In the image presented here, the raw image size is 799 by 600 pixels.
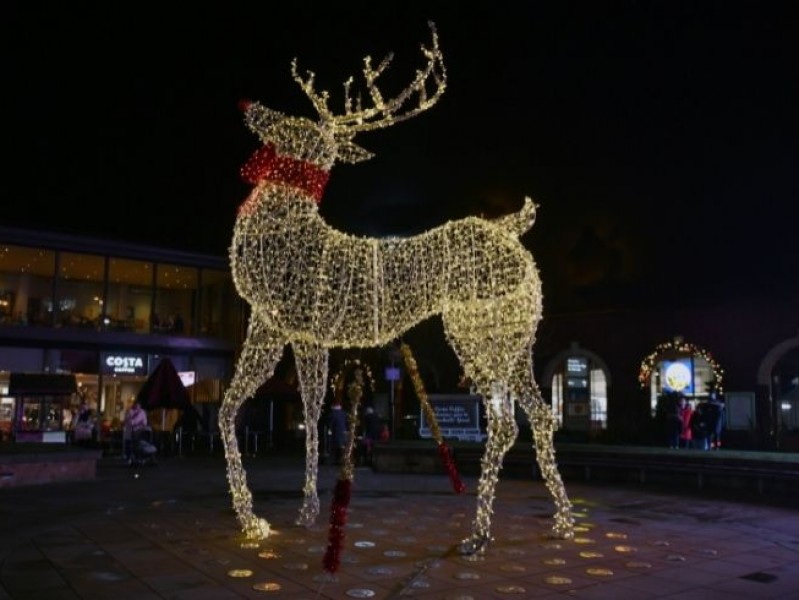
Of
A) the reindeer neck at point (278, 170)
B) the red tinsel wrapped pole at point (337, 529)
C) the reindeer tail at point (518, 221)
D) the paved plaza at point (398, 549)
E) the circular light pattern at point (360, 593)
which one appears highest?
the reindeer neck at point (278, 170)

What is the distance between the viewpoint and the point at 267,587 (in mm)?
5773

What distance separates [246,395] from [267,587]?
7.86 ft

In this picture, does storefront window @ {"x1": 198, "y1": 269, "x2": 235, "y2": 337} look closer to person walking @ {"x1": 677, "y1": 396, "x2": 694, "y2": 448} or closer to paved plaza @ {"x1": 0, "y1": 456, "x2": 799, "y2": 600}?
paved plaza @ {"x1": 0, "y1": 456, "x2": 799, "y2": 600}

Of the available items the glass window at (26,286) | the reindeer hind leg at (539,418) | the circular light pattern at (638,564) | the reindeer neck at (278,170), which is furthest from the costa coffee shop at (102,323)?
the circular light pattern at (638,564)

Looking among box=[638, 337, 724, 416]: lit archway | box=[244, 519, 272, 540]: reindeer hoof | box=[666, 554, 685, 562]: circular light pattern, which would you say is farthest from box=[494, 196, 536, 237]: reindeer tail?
box=[638, 337, 724, 416]: lit archway

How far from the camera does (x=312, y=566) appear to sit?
6.48 m

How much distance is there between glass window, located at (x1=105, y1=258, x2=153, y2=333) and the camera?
26766mm

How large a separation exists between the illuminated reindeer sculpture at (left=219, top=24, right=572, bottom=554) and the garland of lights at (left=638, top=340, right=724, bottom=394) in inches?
568

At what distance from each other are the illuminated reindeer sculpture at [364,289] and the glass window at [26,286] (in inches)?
775

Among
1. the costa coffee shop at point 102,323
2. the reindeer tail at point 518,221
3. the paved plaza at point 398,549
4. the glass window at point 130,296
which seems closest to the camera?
the paved plaza at point 398,549

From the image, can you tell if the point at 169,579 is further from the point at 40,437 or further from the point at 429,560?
the point at 40,437

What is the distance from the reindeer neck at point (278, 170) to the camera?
299 inches

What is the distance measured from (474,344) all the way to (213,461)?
13722mm

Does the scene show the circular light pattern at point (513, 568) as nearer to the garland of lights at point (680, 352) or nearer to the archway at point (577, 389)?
the garland of lights at point (680, 352)
